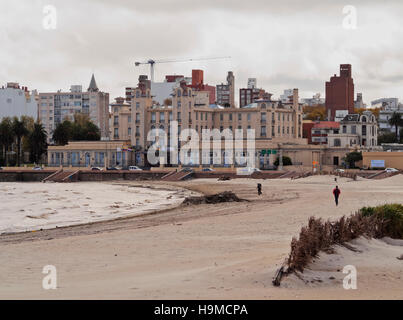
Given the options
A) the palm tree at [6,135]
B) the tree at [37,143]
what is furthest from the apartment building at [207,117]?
the palm tree at [6,135]

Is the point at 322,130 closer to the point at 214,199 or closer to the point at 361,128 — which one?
the point at 361,128

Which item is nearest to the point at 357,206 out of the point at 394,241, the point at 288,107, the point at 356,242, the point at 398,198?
the point at 398,198

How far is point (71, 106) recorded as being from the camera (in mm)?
174875

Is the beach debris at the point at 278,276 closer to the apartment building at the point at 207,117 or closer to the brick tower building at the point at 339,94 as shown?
the apartment building at the point at 207,117

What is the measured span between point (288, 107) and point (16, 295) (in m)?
102

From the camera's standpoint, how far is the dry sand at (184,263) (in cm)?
1395

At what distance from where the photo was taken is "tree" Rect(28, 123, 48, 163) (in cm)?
11900

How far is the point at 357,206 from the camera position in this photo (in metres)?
35.3

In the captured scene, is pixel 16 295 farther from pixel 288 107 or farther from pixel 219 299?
pixel 288 107

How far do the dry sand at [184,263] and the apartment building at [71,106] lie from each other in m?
144
